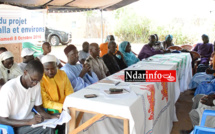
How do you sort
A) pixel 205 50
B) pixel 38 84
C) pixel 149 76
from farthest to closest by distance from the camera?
pixel 205 50, pixel 149 76, pixel 38 84

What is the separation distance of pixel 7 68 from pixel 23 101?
4.28ft

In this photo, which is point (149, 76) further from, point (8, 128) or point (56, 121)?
point (8, 128)

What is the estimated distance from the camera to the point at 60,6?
19.6 ft

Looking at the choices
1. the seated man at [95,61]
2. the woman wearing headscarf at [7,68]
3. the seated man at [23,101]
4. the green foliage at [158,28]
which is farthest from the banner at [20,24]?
the green foliage at [158,28]

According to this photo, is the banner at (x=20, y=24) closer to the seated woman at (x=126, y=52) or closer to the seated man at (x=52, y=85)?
the seated woman at (x=126, y=52)

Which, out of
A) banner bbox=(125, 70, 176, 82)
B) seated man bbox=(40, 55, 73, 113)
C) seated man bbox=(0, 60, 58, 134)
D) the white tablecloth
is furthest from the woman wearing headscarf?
banner bbox=(125, 70, 176, 82)

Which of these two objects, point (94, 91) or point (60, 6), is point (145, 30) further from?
point (94, 91)

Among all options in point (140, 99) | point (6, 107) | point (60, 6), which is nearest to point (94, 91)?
point (140, 99)

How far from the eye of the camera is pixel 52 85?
2.74 m

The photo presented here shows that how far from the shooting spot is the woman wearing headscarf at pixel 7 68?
330cm

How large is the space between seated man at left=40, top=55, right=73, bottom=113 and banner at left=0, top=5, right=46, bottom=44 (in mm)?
2253

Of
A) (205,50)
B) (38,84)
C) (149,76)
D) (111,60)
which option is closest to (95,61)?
(111,60)

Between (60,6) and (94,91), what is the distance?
4116 mm

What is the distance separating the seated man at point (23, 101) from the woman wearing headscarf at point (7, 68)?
3.77 ft
